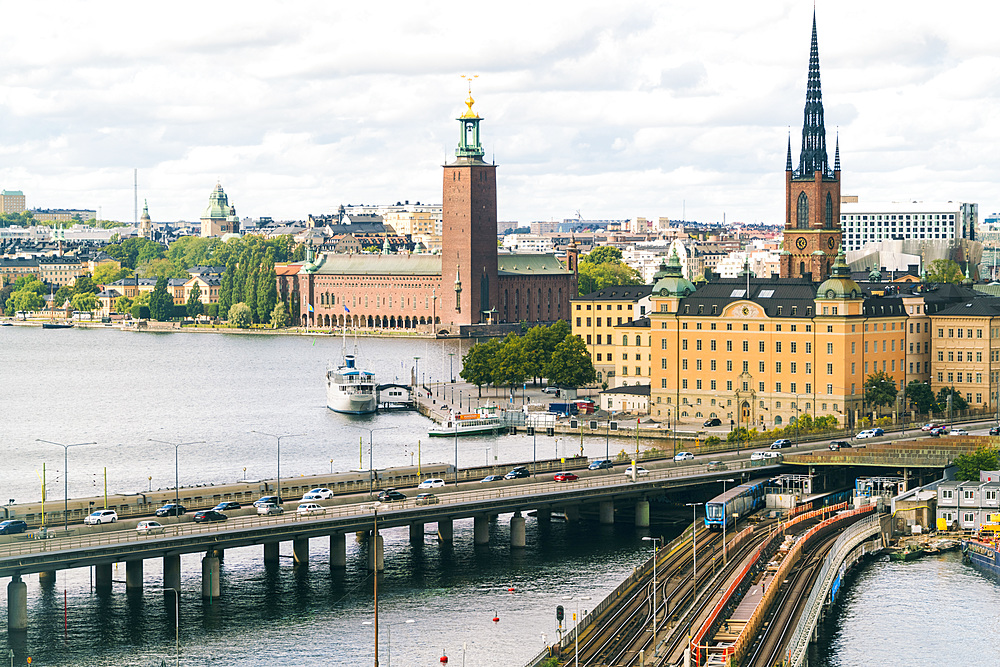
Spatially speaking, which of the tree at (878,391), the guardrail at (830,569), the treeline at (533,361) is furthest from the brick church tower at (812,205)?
the guardrail at (830,569)

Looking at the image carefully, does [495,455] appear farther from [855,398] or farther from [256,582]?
[256,582]

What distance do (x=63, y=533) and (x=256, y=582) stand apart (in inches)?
273

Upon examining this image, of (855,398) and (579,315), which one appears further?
(579,315)

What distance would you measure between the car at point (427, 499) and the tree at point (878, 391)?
1408 inches

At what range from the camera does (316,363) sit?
546 feet

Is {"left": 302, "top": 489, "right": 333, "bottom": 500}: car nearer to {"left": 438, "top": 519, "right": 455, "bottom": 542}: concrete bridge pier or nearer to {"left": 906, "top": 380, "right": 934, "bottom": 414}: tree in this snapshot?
{"left": 438, "top": 519, "right": 455, "bottom": 542}: concrete bridge pier

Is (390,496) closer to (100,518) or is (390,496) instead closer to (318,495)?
(318,495)

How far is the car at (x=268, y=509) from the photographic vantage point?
2680 inches

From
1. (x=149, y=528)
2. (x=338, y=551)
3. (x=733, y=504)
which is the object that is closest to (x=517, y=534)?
(x=338, y=551)

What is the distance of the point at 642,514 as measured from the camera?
78.1 m

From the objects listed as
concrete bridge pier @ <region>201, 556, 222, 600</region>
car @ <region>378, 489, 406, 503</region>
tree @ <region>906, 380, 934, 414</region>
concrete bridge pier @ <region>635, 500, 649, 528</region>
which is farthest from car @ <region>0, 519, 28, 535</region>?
tree @ <region>906, 380, 934, 414</region>

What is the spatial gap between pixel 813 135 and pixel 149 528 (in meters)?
80.9

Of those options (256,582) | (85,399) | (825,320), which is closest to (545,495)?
(256,582)

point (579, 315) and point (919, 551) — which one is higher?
point (579, 315)
